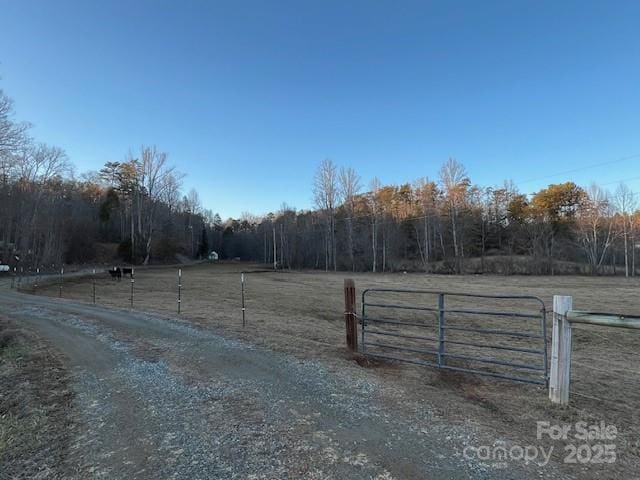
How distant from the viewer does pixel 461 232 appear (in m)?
47.3

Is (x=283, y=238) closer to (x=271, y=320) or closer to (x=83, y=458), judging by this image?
(x=271, y=320)

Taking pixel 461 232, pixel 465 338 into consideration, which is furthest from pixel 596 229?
pixel 465 338

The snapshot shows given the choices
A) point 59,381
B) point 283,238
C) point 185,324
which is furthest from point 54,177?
point 59,381

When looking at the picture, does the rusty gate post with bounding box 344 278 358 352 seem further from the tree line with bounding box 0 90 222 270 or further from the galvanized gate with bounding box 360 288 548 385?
the tree line with bounding box 0 90 222 270

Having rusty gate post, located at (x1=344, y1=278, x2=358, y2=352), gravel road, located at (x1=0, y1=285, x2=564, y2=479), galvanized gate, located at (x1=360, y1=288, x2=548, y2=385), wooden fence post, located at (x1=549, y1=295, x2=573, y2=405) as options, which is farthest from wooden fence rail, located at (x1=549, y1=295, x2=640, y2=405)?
rusty gate post, located at (x1=344, y1=278, x2=358, y2=352)

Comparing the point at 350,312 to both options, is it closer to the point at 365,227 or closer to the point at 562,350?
the point at 562,350

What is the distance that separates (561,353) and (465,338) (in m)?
5.61

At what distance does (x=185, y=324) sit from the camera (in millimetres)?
9039

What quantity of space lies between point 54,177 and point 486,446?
162ft

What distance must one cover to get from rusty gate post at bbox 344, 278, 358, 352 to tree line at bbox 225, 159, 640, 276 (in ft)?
130

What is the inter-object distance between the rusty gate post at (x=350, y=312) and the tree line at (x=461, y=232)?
3963 centimetres

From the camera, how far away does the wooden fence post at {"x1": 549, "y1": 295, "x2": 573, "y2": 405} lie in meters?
4.16

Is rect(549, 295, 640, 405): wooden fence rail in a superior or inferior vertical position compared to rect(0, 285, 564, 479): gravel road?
superior

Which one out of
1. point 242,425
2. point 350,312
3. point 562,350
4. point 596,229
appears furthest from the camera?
point 596,229
